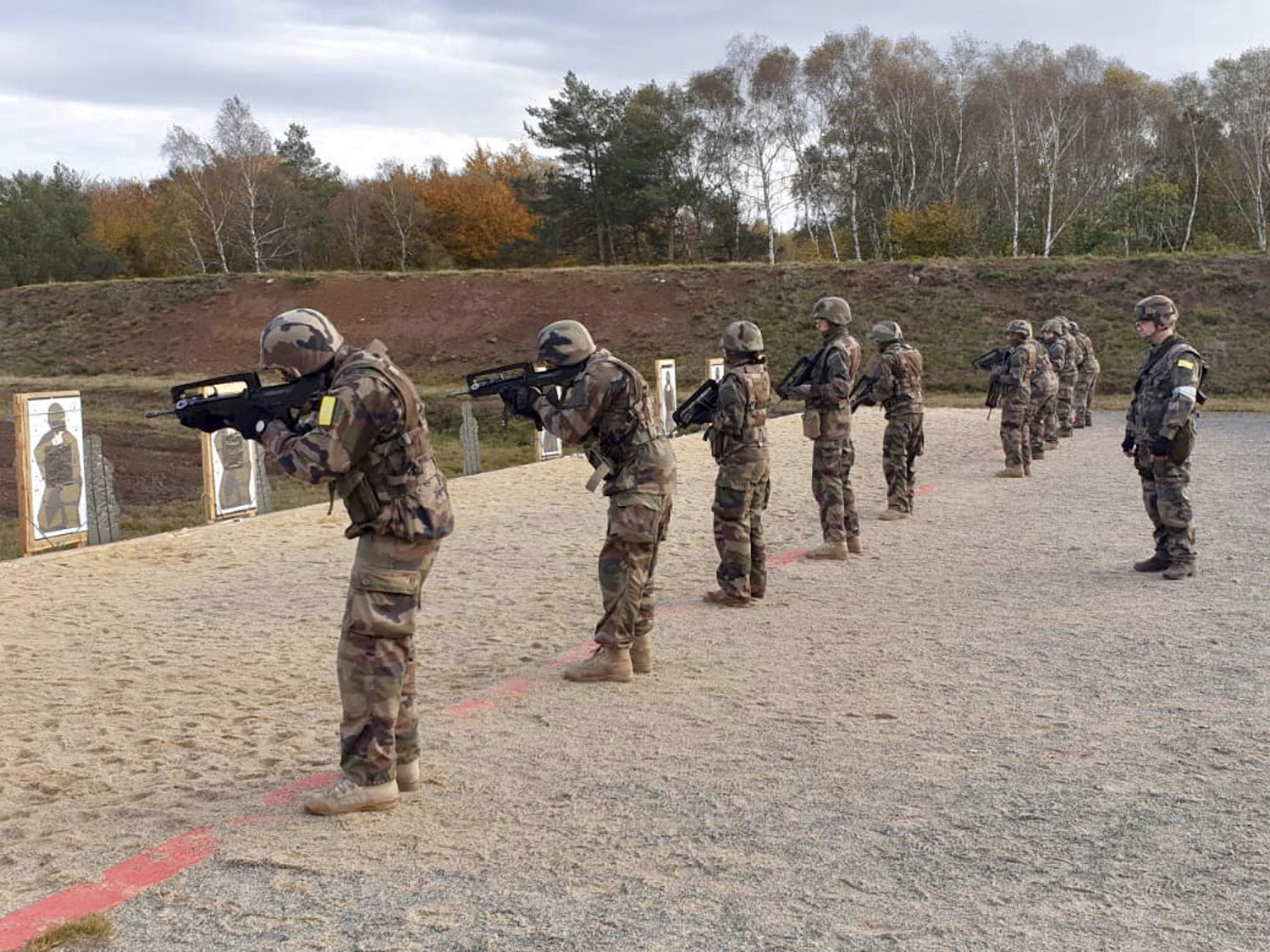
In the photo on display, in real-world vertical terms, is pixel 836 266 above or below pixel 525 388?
above

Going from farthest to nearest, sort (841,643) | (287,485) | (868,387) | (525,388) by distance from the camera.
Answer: (287,485), (868,387), (841,643), (525,388)

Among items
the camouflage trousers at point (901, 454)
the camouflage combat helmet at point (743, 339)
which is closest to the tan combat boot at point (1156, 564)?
the camouflage trousers at point (901, 454)

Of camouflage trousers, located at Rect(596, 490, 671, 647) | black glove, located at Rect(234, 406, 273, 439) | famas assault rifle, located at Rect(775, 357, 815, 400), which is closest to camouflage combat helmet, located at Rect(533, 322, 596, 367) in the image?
camouflage trousers, located at Rect(596, 490, 671, 647)

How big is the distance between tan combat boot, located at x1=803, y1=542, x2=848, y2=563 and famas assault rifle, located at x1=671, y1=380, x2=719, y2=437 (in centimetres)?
221

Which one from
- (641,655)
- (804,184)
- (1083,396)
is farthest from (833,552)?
(804,184)

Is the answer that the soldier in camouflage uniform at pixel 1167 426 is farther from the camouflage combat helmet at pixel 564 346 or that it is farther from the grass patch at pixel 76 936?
the grass patch at pixel 76 936

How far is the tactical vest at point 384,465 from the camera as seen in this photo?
14.7ft

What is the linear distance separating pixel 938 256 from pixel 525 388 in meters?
38.6

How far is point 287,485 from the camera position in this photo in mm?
17578

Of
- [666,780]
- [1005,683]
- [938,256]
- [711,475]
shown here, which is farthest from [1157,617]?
[938,256]

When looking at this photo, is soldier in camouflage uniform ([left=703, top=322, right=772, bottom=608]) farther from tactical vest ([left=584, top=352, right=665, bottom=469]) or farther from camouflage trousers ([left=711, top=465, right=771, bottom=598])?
tactical vest ([left=584, top=352, right=665, bottom=469])

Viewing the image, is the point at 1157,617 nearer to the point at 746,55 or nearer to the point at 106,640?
the point at 106,640

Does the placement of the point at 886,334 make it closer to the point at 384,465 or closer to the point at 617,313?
the point at 384,465

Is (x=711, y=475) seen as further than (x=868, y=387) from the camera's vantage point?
Yes
